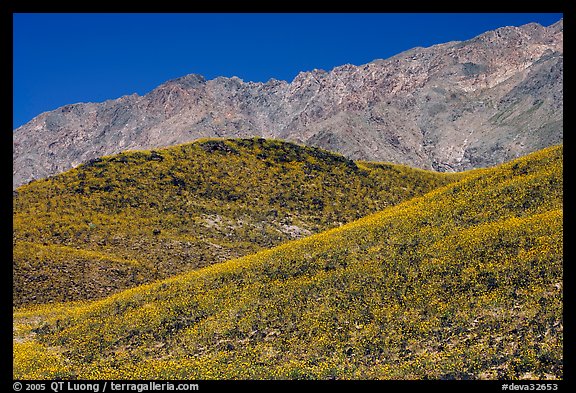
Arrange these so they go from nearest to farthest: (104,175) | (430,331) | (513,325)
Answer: (513,325) < (430,331) < (104,175)

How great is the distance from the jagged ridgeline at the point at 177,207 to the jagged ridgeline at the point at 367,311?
990 centimetres

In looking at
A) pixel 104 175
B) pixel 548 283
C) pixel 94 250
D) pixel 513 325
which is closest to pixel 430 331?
pixel 513 325

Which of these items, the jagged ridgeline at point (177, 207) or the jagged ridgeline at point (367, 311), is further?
the jagged ridgeline at point (177, 207)

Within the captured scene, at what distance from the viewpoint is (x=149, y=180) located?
212 ft

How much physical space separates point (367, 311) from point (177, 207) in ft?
136

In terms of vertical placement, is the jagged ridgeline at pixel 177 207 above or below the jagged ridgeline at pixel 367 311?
above

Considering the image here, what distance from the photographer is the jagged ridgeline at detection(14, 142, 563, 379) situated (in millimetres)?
18156

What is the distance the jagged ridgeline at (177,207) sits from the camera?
42.5 meters

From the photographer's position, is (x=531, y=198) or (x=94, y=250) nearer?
(x=531, y=198)

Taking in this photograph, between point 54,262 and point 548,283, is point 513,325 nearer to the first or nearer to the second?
point 548,283

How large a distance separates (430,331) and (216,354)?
9.06 meters

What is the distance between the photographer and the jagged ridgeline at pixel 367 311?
1816 cm
